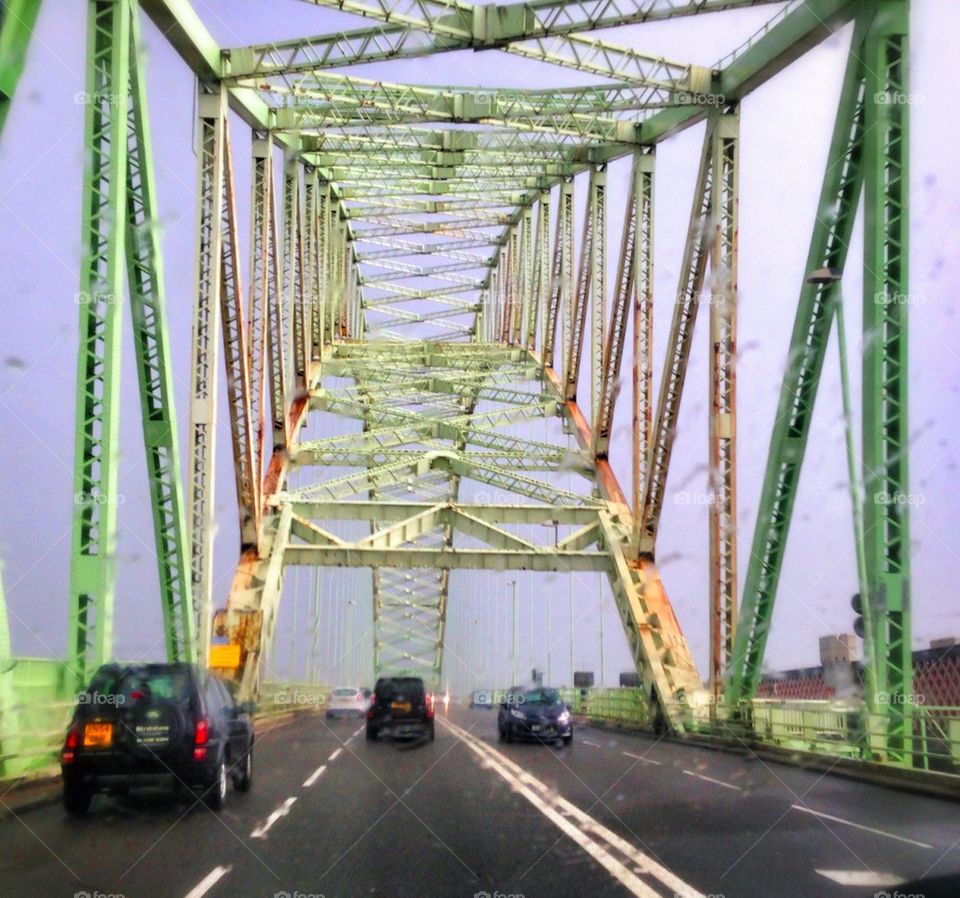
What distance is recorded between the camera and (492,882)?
838cm

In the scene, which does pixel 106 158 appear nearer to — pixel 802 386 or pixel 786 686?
pixel 802 386

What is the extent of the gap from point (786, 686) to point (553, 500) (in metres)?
10.9

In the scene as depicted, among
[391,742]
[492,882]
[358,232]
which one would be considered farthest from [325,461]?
[492,882]

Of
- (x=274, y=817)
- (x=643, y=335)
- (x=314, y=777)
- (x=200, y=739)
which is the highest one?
(x=643, y=335)

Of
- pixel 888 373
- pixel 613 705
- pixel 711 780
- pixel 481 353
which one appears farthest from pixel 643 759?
pixel 481 353

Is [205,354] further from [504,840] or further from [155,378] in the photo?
[504,840]

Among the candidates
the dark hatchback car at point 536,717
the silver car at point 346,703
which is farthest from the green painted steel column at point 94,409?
the silver car at point 346,703

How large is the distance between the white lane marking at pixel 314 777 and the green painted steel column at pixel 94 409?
341 centimetres

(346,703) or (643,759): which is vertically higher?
(643,759)

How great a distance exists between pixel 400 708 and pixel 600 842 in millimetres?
22346

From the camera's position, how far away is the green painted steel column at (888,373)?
15469mm

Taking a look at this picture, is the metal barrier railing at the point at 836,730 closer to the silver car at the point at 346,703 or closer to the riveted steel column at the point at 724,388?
the riveted steel column at the point at 724,388

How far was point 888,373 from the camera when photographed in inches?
640

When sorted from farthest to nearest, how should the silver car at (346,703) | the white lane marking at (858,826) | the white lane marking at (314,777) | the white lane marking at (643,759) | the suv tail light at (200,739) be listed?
1. the silver car at (346,703)
2. the white lane marking at (643,759)
3. the white lane marking at (314,777)
4. the suv tail light at (200,739)
5. the white lane marking at (858,826)
